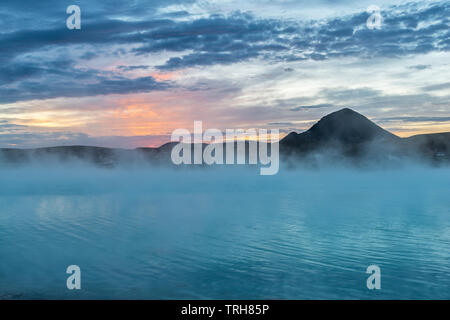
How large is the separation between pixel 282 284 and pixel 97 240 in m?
15.4

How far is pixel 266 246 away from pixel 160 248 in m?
6.49

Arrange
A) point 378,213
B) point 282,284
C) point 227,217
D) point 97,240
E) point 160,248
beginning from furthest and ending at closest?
point 378,213 → point 227,217 → point 97,240 → point 160,248 → point 282,284

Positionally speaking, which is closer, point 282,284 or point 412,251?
point 282,284

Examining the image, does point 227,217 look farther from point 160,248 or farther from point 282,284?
point 282,284

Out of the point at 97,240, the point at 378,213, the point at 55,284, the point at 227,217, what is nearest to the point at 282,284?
the point at 55,284

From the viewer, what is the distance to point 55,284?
17016 millimetres

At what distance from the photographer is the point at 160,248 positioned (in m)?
24.4

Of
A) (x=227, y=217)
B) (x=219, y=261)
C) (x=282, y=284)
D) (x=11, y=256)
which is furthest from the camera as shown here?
(x=227, y=217)
